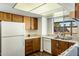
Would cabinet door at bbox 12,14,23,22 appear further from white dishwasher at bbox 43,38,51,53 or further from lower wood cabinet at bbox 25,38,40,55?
white dishwasher at bbox 43,38,51,53

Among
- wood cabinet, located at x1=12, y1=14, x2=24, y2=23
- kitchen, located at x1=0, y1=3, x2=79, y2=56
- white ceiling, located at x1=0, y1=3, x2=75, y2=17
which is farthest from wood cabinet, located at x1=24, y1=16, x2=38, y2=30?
white ceiling, located at x1=0, y1=3, x2=75, y2=17

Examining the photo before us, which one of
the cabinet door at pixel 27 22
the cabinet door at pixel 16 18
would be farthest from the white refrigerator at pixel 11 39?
the cabinet door at pixel 27 22

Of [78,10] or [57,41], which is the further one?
[57,41]

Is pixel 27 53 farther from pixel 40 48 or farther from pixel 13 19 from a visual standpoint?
pixel 13 19

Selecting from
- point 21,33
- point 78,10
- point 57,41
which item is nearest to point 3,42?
point 21,33

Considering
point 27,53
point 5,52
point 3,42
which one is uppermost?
point 3,42

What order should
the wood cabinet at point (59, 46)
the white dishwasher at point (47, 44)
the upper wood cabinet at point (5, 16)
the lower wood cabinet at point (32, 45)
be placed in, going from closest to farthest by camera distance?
the wood cabinet at point (59, 46)
the upper wood cabinet at point (5, 16)
the lower wood cabinet at point (32, 45)
the white dishwasher at point (47, 44)

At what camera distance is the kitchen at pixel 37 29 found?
2867 millimetres

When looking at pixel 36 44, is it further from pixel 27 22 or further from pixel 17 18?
pixel 17 18

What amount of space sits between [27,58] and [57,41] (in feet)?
9.49

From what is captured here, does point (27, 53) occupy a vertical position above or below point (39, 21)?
below

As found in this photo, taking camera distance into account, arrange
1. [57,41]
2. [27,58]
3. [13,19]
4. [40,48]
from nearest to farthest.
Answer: [27,58] → [57,41] → [13,19] → [40,48]

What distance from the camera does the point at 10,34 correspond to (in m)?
2.95

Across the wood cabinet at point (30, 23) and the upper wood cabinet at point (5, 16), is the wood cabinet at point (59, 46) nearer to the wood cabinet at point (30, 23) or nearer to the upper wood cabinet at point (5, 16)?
the wood cabinet at point (30, 23)
